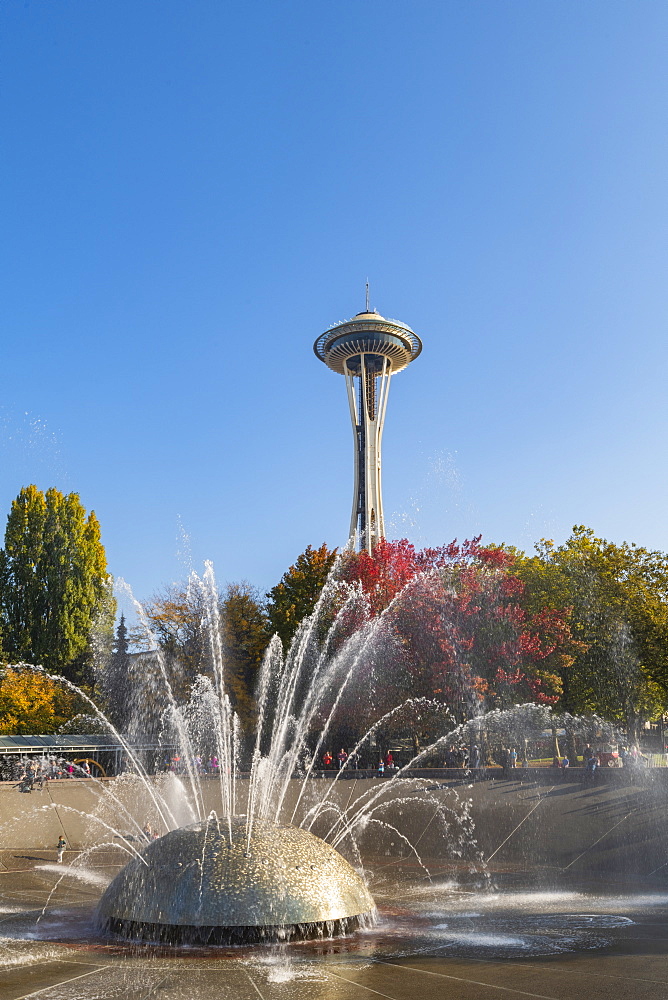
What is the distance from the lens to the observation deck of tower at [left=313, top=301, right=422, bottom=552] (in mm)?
64125

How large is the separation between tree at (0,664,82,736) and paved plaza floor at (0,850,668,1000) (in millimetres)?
19383

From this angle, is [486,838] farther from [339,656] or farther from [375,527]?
[375,527]

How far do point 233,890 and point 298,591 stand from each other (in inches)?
1109

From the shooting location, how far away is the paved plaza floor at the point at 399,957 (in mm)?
6910

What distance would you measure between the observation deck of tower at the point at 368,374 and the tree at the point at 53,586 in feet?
89.9

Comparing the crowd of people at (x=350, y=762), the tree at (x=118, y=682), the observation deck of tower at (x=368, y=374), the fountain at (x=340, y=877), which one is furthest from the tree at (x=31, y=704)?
the observation deck of tower at (x=368, y=374)

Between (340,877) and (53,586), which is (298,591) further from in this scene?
(340,877)

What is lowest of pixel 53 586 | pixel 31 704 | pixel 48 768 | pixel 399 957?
pixel 399 957

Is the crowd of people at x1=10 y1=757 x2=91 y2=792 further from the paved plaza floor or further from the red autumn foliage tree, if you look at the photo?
the paved plaza floor

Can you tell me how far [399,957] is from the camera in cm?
809

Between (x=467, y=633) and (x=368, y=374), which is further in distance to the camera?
(x=368, y=374)

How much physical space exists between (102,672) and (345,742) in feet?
47.0

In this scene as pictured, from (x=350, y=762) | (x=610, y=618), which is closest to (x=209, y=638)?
(x=350, y=762)

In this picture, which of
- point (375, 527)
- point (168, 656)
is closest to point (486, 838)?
point (168, 656)
